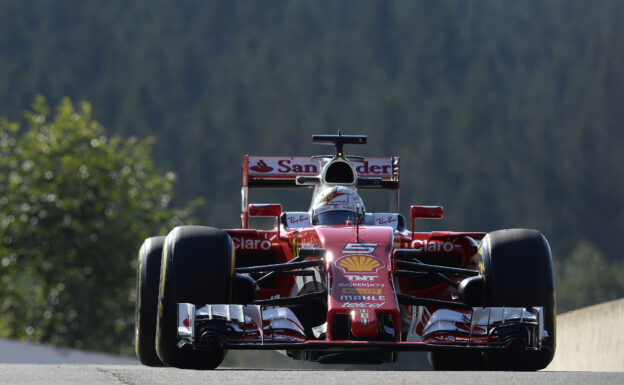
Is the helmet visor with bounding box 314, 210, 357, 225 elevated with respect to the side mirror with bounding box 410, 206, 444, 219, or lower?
lower

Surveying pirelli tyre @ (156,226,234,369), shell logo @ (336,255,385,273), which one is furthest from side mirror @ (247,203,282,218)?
pirelli tyre @ (156,226,234,369)

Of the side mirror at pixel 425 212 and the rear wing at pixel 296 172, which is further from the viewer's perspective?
the rear wing at pixel 296 172

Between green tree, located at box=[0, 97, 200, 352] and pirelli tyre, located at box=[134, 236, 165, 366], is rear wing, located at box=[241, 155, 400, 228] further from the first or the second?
green tree, located at box=[0, 97, 200, 352]

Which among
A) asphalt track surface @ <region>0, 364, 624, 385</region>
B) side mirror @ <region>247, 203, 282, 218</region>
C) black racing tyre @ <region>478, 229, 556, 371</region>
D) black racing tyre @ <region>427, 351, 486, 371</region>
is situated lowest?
black racing tyre @ <region>427, 351, 486, 371</region>

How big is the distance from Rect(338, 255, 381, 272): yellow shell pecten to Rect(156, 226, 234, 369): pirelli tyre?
0.84m

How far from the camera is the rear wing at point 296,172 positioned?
1320 cm

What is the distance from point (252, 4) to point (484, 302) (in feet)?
322

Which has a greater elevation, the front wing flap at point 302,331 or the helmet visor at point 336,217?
the helmet visor at point 336,217

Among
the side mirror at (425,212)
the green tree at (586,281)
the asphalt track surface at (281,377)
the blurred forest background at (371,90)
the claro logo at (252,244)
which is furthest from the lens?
the blurred forest background at (371,90)

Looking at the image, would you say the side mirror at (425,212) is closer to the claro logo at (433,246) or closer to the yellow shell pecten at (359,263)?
the claro logo at (433,246)

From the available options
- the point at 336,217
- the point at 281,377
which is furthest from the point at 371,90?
the point at 281,377

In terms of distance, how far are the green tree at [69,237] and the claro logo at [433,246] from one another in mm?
19593

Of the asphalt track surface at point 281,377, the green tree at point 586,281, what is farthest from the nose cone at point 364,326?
the green tree at point 586,281

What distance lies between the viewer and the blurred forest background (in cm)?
9125
